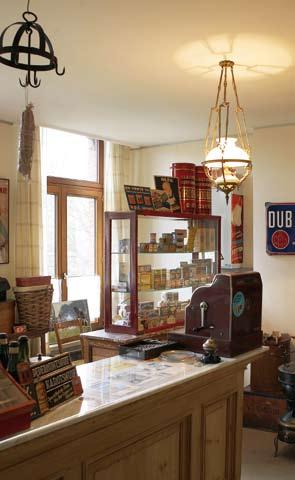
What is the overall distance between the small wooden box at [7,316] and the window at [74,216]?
0.89 meters

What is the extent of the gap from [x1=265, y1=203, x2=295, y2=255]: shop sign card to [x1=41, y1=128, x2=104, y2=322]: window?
6.78ft

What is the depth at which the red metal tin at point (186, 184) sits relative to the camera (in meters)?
4.46

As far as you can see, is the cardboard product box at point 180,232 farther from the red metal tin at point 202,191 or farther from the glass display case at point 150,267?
the red metal tin at point 202,191

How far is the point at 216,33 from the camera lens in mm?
3027

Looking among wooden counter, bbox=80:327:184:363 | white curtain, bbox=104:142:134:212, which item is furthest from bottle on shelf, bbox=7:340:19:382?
white curtain, bbox=104:142:134:212

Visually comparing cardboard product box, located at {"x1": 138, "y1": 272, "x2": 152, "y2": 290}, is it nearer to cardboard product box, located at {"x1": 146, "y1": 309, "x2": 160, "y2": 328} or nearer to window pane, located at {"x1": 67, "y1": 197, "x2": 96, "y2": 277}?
cardboard product box, located at {"x1": 146, "y1": 309, "x2": 160, "y2": 328}

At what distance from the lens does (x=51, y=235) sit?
5.82 meters

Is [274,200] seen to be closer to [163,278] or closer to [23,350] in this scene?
Result: [163,278]

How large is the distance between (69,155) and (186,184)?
2.01 metres

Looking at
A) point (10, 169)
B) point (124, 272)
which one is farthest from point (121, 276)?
point (10, 169)

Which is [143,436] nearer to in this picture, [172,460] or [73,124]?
[172,460]

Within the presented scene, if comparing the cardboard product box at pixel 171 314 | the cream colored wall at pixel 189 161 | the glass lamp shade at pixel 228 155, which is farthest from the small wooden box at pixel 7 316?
the glass lamp shade at pixel 228 155

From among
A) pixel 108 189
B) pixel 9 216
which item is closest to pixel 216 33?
pixel 9 216

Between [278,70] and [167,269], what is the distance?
175cm
